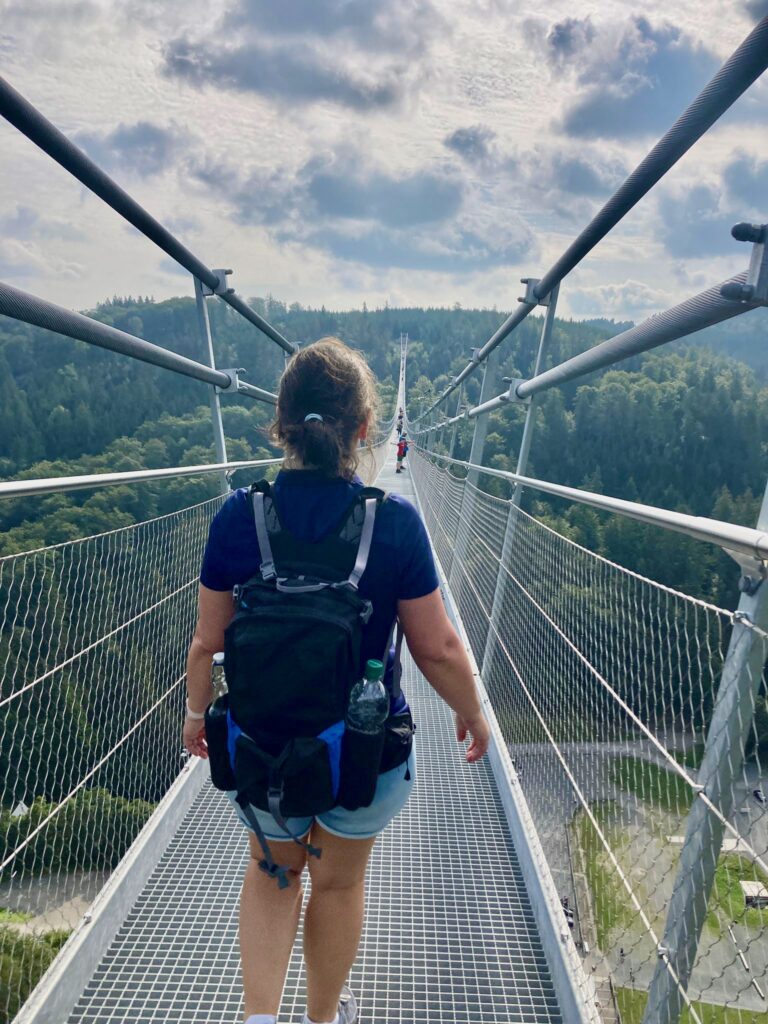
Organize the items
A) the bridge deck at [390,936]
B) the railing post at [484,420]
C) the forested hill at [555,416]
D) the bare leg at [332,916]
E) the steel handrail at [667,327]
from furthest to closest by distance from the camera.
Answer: the forested hill at [555,416] < the railing post at [484,420] < the bridge deck at [390,936] < the bare leg at [332,916] < the steel handrail at [667,327]

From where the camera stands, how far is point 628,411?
169ft

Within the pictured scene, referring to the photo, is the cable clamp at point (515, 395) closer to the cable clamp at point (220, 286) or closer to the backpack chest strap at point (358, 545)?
the cable clamp at point (220, 286)

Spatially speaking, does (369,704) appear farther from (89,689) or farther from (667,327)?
(89,689)

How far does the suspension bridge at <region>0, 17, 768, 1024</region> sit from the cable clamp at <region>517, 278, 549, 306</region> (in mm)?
18

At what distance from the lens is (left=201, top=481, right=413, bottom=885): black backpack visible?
→ 3.18 ft

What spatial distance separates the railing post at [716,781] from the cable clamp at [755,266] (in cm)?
24

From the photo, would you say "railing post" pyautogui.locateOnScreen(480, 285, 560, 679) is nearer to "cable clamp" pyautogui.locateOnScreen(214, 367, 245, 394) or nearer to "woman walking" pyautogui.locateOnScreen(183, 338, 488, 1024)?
"cable clamp" pyautogui.locateOnScreen(214, 367, 245, 394)

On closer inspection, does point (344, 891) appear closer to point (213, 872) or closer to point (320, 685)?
point (320, 685)

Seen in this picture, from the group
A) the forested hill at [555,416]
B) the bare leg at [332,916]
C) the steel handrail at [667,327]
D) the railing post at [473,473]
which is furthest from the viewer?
the forested hill at [555,416]

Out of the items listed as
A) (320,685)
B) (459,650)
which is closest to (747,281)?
(459,650)

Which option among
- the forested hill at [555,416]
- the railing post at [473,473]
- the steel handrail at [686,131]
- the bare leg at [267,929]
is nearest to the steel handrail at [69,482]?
the bare leg at [267,929]

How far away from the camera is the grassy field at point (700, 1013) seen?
3.22 feet

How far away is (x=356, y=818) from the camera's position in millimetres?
1096

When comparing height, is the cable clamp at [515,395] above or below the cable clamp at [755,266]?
below
